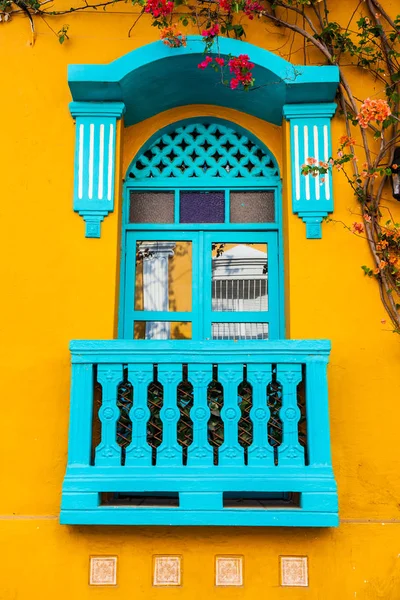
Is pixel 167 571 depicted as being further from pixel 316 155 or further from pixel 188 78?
pixel 188 78

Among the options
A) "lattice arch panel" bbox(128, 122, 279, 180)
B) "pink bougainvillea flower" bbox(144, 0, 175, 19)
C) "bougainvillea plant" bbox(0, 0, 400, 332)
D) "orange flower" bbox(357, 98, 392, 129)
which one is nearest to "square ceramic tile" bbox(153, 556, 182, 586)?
"bougainvillea plant" bbox(0, 0, 400, 332)

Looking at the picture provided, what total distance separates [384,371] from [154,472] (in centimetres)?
176

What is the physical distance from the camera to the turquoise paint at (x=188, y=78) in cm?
507

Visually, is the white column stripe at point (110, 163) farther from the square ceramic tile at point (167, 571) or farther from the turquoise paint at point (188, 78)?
the square ceramic tile at point (167, 571)

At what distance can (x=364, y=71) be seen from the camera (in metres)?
5.30

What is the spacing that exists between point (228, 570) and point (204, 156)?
3126 millimetres

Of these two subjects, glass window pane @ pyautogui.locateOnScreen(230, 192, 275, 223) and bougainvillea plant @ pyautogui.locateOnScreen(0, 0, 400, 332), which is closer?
bougainvillea plant @ pyautogui.locateOnScreen(0, 0, 400, 332)

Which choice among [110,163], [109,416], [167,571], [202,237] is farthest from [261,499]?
[110,163]

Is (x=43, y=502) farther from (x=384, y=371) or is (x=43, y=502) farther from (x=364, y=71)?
(x=364, y=71)

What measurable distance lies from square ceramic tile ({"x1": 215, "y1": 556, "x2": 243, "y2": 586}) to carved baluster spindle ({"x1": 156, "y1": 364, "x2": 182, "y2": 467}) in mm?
723

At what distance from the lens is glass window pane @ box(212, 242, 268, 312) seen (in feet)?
17.6

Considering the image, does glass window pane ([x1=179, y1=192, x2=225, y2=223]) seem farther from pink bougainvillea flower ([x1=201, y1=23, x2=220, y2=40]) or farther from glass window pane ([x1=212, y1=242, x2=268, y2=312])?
pink bougainvillea flower ([x1=201, y1=23, x2=220, y2=40])

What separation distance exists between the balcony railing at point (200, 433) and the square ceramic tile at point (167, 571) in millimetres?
313

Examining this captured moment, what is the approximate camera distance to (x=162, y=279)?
17.8ft
